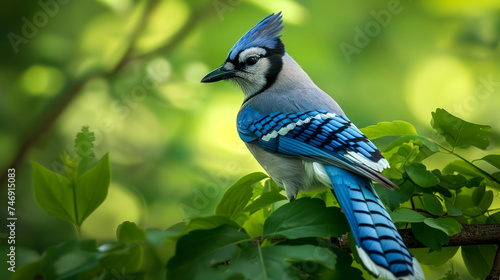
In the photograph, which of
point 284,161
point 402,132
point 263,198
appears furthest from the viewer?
point 284,161

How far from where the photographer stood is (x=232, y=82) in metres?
2.03

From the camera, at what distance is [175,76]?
2.90 m

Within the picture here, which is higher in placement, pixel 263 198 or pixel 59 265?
pixel 59 265

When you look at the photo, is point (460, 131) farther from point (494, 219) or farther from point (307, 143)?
point (307, 143)

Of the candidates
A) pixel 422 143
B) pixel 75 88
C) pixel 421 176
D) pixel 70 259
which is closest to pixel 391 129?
pixel 422 143

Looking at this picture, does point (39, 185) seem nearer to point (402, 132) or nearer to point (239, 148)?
point (402, 132)

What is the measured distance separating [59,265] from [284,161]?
0.87 meters

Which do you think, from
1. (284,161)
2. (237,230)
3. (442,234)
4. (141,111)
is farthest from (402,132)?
(141,111)

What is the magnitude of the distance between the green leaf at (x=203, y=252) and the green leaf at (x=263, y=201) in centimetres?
21

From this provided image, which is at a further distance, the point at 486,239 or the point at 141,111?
the point at 141,111

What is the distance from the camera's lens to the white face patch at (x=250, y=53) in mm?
1898

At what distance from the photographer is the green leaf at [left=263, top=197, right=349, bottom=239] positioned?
858mm

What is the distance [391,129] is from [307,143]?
291 millimetres

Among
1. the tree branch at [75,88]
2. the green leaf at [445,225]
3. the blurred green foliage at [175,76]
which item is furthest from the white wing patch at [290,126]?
the tree branch at [75,88]
